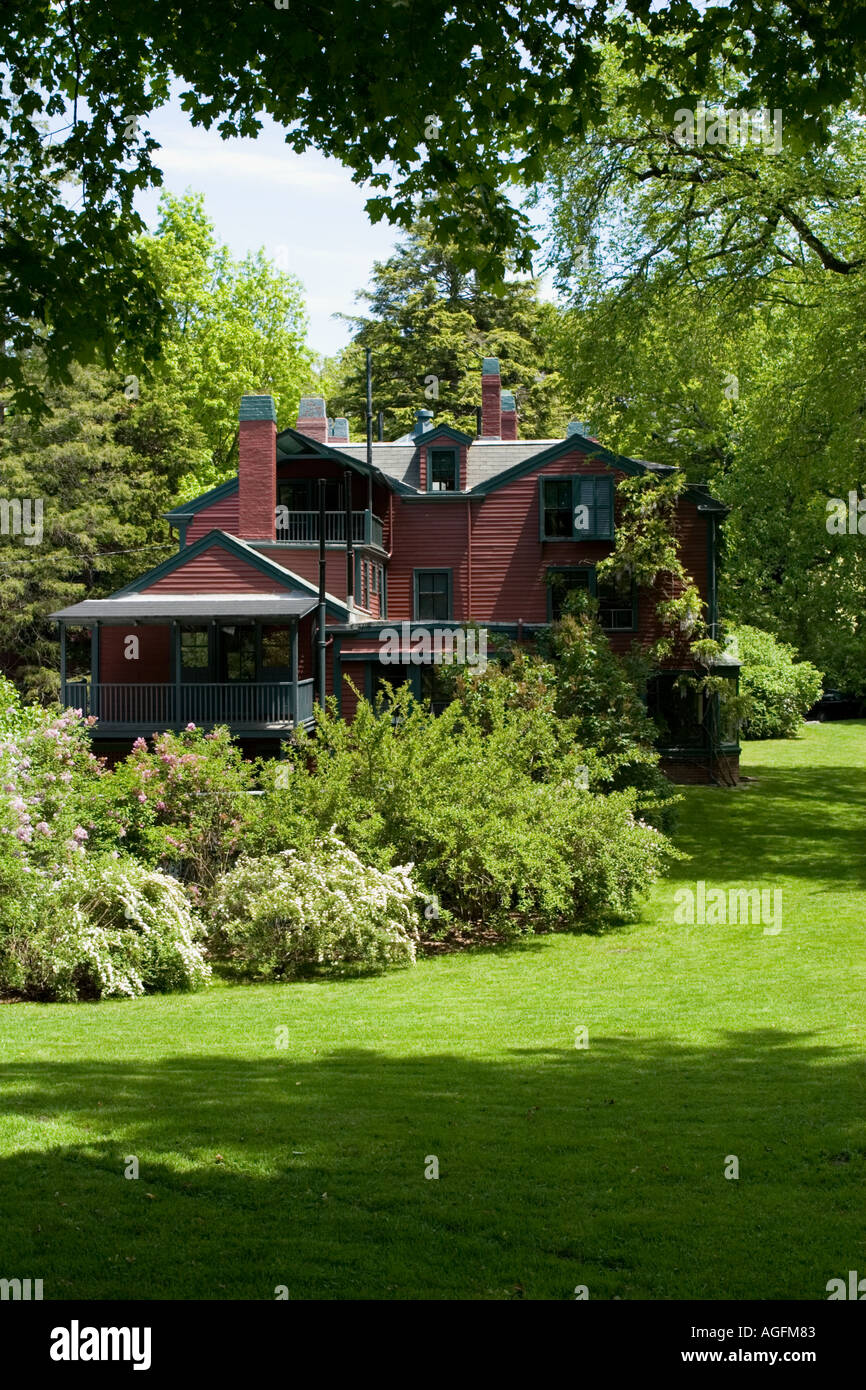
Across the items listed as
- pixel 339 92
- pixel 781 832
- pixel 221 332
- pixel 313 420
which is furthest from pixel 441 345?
pixel 339 92

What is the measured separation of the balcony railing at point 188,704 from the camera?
3130 centimetres

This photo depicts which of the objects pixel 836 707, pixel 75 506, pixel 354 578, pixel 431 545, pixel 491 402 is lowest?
pixel 836 707

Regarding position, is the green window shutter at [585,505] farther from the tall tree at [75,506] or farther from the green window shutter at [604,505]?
the tall tree at [75,506]

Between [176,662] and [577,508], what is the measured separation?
1201 cm

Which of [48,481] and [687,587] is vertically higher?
[48,481]

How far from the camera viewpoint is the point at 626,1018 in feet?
43.7

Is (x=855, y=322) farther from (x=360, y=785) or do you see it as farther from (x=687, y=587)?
(x=360, y=785)

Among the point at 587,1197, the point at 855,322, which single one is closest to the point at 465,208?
the point at 587,1197

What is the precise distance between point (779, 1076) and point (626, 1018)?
341 cm

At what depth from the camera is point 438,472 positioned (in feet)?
126

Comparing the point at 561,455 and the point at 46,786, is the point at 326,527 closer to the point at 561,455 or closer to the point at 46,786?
the point at 561,455

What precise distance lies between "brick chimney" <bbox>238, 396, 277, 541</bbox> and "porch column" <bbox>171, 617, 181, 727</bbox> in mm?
4351

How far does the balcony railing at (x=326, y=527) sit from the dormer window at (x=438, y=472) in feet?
8.70

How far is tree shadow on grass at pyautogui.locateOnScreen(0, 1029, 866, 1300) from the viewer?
5797 millimetres
